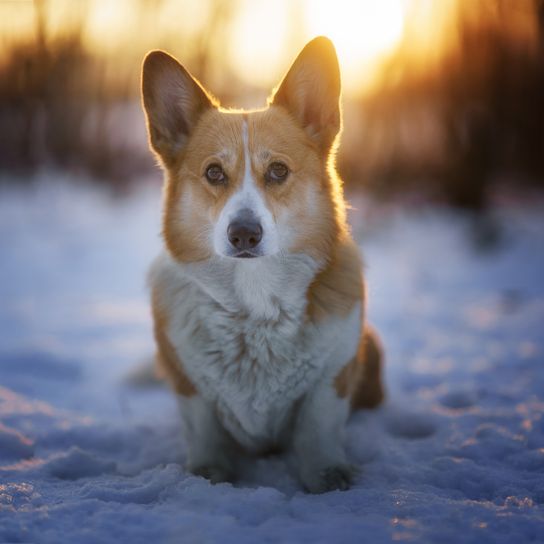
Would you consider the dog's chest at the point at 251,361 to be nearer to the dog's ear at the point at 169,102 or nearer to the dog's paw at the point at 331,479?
the dog's paw at the point at 331,479

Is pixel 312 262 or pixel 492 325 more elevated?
pixel 312 262

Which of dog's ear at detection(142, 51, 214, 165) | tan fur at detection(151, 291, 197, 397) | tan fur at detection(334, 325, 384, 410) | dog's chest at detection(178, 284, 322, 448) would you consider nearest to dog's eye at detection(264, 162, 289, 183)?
dog's ear at detection(142, 51, 214, 165)

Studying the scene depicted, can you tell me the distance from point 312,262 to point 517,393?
1.90 m

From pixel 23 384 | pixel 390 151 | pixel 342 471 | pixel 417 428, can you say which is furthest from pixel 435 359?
pixel 390 151

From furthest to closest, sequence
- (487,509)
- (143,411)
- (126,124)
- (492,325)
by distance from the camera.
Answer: (126,124) < (492,325) < (143,411) < (487,509)

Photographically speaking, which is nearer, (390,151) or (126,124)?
(390,151)

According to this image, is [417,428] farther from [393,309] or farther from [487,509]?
[393,309]

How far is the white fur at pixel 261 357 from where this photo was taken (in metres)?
2.68

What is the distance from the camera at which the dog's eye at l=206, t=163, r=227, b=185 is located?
2846 mm

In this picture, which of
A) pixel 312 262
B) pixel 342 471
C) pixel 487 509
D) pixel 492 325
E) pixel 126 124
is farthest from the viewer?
pixel 126 124

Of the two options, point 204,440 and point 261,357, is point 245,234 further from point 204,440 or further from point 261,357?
point 204,440

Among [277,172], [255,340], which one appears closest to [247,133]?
[277,172]

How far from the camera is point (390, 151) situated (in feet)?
39.5

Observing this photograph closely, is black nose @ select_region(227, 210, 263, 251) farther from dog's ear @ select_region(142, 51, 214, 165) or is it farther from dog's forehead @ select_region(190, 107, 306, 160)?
dog's ear @ select_region(142, 51, 214, 165)
